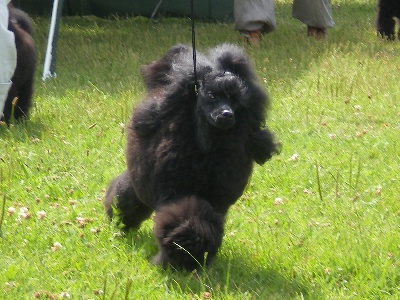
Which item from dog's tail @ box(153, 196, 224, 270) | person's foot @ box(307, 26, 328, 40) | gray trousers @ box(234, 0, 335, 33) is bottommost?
person's foot @ box(307, 26, 328, 40)

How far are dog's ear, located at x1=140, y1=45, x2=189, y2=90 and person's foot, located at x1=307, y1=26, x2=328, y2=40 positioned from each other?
244 inches

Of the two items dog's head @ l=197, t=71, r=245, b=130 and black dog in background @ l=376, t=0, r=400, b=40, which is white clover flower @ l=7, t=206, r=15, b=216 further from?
black dog in background @ l=376, t=0, r=400, b=40

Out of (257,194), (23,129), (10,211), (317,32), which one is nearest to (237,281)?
(257,194)

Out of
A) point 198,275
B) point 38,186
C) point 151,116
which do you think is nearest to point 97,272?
point 198,275

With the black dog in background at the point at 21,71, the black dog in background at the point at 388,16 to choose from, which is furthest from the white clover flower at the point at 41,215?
the black dog in background at the point at 388,16

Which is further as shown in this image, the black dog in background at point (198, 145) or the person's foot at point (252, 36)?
the person's foot at point (252, 36)

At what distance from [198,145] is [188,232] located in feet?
1.41

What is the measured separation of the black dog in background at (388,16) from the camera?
392 inches

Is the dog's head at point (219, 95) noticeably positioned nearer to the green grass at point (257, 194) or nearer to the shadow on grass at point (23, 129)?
the green grass at point (257, 194)

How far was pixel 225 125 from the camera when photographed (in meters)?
3.47

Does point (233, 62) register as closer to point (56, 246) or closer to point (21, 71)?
point (56, 246)

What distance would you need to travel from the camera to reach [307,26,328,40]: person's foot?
9.93 meters

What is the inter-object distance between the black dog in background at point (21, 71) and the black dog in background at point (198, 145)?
2444mm

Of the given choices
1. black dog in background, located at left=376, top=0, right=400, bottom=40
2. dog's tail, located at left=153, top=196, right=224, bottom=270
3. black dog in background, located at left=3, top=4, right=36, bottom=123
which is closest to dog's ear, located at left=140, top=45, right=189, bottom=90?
dog's tail, located at left=153, top=196, right=224, bottom=270
